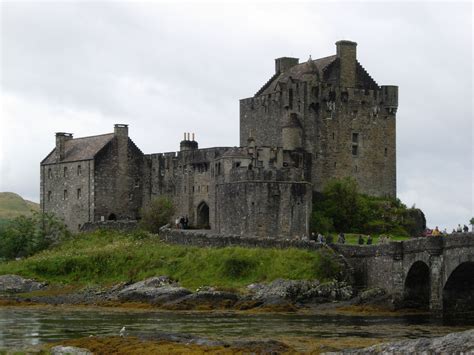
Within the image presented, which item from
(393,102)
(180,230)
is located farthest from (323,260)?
(393,102)

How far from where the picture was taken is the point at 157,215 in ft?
272

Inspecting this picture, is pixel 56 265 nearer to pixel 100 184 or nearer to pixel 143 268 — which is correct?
pixel 143 268

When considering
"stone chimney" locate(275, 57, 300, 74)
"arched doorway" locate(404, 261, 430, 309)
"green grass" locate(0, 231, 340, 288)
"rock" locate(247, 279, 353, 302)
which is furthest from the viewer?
"stone chimney" locate(275, 57, 300, 74)

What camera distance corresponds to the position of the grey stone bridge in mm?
54344

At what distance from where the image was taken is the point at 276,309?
5981 cm

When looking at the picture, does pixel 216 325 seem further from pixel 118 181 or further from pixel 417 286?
pixel 118 181

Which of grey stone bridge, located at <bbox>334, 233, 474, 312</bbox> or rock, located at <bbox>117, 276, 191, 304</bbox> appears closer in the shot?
grey stone bridge, located at <bbox>334, 233, 474, 312</bbox>

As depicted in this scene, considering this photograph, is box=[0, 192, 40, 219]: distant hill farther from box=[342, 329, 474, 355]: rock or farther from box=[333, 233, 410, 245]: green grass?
box=[342, 329, 474, 355]: rock

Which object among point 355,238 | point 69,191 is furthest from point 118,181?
point 355,238

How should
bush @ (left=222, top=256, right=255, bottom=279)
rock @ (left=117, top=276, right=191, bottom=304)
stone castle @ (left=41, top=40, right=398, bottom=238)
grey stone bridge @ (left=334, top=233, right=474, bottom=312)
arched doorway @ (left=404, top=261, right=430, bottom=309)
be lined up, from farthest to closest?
stone castle @ (left=41, top=40, right=398, bottom=238)
bush @ (left=222, top=256, right=255, bottom=279)
rock @ (left=117, top=276, right=191, bottom=304)
arched doorway @ (left=404, top=261, right=430, bottom=309)
grey stone bridge @ (left=334, top=233, right=474, bottom=312)

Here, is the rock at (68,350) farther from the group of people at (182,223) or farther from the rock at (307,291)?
the group of people at (182,223)

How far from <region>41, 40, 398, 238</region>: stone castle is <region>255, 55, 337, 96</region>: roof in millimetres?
104

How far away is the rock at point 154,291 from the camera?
64.1 meters

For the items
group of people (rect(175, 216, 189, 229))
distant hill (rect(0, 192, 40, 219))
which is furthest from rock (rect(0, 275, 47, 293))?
distant hill (rect(0, 192, 40, 219))
